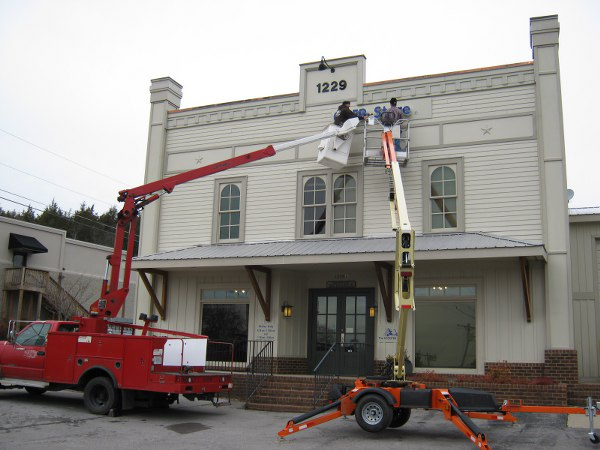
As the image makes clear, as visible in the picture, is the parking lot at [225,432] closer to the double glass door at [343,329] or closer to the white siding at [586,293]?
the double glass door at [343,329]

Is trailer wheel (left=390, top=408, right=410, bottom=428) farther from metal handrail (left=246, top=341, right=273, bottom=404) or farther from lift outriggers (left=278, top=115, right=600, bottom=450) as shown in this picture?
metal handrail (left=246, top=341, right=273, bottom=404)

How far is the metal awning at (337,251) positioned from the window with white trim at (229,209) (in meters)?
0.44

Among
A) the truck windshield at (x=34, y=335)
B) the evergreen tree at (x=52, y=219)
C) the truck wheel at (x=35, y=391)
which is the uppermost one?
the evergreen tree at (x=52, y=219)

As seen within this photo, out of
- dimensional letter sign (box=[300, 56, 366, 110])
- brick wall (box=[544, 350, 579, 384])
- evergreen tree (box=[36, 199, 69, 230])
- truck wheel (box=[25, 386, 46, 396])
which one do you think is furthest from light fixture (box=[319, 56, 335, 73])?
evergreen tree (box=[36, 199, 69, 230])

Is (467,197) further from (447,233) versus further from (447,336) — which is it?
(447,336)

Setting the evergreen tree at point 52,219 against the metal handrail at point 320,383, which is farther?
the evergreen tree at point 52,219

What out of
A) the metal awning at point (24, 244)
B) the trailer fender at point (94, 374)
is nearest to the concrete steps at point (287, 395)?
the trailer fender at point (94, 374)

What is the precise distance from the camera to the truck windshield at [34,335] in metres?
14.0

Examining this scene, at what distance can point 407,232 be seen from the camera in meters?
10.2

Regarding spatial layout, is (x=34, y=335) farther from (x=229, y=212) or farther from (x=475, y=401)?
(x=475, y=401)

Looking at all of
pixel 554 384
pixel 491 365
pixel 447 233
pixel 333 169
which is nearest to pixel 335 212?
pixel 333 169

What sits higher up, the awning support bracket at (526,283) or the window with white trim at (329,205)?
the window with white trim at (329,205)

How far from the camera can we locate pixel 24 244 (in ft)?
104

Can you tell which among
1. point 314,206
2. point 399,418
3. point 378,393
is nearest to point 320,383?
point 399,418
